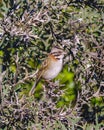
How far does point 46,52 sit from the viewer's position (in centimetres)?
434

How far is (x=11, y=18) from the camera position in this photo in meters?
3.91

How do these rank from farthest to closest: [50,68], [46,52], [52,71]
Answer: [50,68] < [52,71] < [46,52]

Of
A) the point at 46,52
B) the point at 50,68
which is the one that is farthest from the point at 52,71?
the point at 46,52

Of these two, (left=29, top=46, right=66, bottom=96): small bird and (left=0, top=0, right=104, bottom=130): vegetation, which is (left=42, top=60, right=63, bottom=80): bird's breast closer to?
(left=29, top=46, right=66, bottom=96): small bird

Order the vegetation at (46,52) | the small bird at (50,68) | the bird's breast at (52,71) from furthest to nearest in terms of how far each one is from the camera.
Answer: the bird's breast at (52,71) < the small bird at (50,68) < the vegetation at (46,52)

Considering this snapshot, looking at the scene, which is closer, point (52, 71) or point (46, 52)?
point (46, 52)

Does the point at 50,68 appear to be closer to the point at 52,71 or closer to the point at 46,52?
the point at 52,71

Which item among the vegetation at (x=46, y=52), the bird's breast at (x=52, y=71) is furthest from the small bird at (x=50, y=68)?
the vegetation at (x=46, y=52)

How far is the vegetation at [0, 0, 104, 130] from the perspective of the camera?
377cm

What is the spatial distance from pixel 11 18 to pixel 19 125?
28.8 inches

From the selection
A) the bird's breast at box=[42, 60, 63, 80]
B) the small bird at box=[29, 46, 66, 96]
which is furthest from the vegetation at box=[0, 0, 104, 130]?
the bird's breast at box=[42, 60, 63, 80]

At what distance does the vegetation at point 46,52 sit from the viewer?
12.4ft

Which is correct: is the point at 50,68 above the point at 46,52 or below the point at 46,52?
below

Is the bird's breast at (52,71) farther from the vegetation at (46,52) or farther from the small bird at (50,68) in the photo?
the vegetation at (46,52)
